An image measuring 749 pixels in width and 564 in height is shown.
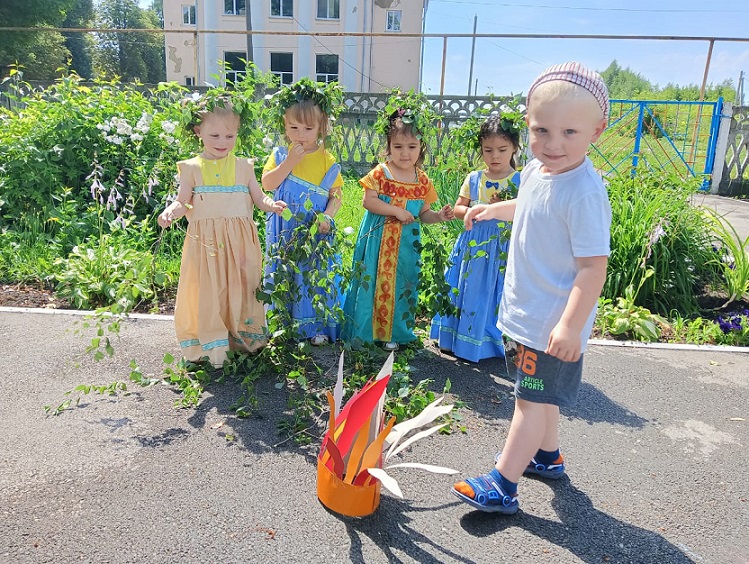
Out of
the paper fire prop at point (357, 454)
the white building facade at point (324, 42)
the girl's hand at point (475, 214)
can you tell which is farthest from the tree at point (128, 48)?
the paper fire prop at point (357, 454)

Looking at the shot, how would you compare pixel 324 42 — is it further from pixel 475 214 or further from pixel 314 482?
pixel 314 482

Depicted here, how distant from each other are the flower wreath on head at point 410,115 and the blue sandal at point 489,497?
1.92 meters

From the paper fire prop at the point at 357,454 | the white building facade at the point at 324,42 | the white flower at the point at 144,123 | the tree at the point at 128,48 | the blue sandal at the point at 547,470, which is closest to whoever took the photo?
the paper fire prop at the point at 357,454

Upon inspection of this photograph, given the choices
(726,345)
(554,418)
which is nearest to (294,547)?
(554,418)

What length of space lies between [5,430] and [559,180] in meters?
2.63

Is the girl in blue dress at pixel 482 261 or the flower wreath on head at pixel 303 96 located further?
the girl in blue dress at pixel 482 261

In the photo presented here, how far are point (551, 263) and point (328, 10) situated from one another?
26589 mm

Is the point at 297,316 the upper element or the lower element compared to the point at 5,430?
upper

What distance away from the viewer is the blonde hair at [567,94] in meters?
1.78

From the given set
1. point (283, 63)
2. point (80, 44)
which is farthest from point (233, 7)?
point (80, 44)

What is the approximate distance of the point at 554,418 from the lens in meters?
2.28

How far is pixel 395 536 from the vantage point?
2.00 metres

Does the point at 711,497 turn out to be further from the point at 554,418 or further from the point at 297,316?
the point at 297,316

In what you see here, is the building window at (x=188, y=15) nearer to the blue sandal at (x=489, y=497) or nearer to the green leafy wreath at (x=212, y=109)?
the green leafy wreath at (x=212, y=109)
